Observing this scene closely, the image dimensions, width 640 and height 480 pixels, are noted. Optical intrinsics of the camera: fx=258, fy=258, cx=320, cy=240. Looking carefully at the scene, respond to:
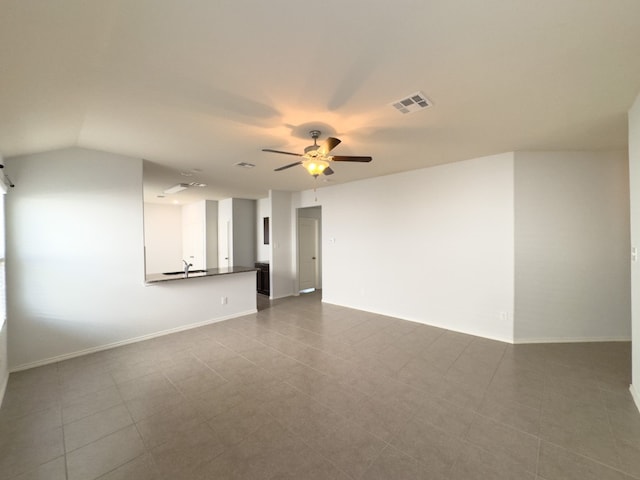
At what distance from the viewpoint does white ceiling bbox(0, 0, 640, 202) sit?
1.34 metres

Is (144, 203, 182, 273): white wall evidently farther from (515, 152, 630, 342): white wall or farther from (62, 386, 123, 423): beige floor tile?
(515, 152, 630, 342): white wall

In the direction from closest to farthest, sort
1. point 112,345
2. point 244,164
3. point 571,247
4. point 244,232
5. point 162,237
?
point 112,345
point 571,247
point 244,164
point 244,232
point 162,237

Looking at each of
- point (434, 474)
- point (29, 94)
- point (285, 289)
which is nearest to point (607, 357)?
point (434, 474)

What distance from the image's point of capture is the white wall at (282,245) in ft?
21.8

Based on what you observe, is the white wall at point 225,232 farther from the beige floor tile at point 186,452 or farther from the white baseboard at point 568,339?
the white baseboard at point 568,339

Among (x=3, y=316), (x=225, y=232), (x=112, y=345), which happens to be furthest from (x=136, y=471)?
(x=225, y=232)

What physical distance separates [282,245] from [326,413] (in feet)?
16.0

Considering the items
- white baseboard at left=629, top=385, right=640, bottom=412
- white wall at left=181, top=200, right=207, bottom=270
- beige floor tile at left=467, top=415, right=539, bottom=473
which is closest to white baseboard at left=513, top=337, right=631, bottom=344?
white baseboard at left=629, top=385, right=640, bottom=412

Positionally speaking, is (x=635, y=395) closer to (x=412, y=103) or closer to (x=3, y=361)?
(x=412, y=103)

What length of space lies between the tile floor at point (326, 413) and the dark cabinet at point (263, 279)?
10.9 ft

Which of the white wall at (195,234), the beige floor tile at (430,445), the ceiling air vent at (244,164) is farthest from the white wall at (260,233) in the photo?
the beige floor tile at (430,445)

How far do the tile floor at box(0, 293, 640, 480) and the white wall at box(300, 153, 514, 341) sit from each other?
771 millimetres

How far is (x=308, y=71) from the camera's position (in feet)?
5.98

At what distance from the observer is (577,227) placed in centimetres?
376
